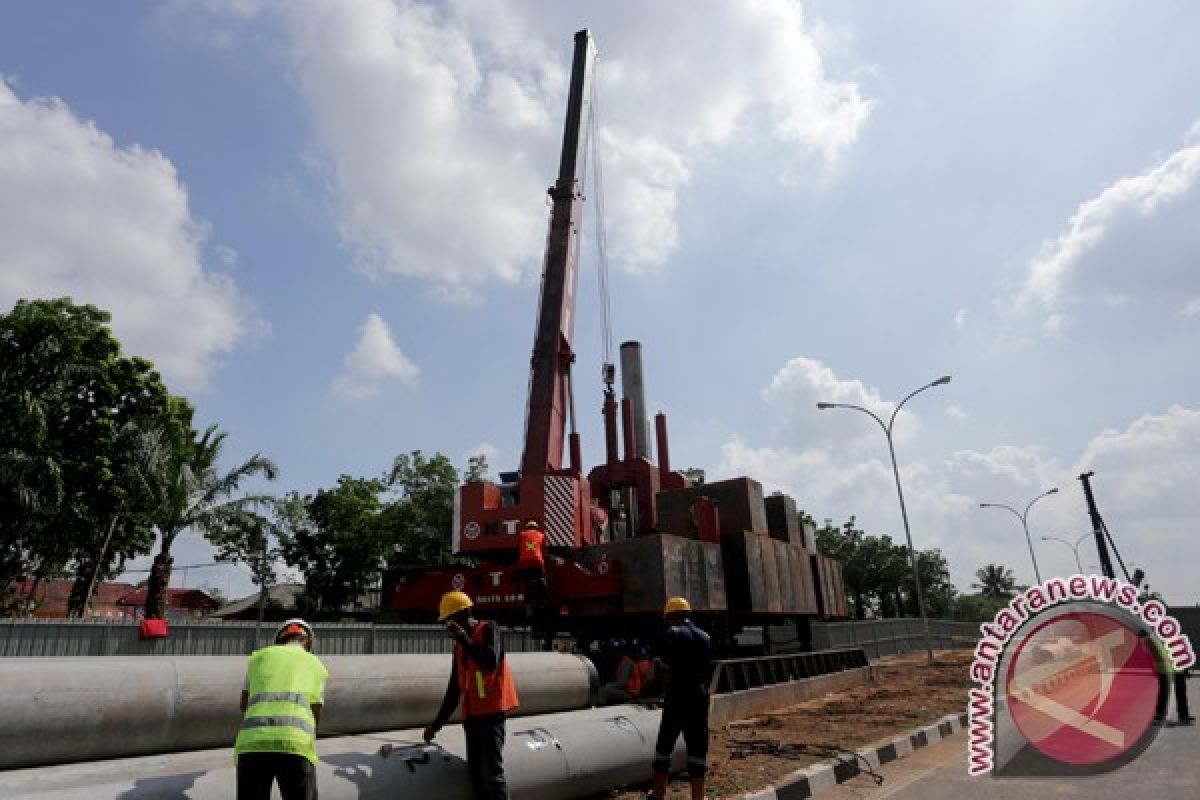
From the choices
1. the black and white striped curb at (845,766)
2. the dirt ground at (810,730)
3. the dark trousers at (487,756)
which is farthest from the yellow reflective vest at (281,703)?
the black and white striped curb at (845,766)

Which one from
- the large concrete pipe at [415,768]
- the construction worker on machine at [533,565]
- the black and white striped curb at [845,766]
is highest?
the construction worker on machine at [533,565]

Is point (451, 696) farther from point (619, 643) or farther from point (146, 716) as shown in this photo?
point (619, 643)

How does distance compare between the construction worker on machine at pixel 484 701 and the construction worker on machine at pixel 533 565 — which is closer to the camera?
the construction worker on machine at pixel 484 701

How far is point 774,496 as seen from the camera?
Result: 57.3ft

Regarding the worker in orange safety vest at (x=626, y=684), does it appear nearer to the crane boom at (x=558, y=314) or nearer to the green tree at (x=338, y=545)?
the crane boom at (x=558, y=314)

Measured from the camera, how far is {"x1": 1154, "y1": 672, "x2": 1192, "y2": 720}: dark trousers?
997cm

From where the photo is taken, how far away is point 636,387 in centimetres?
1869

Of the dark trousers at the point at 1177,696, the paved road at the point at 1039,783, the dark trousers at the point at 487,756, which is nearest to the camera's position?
the dark trousers at the point at 487,756

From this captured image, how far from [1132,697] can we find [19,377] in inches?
1010

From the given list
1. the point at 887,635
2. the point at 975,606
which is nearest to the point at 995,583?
the point at 975,606

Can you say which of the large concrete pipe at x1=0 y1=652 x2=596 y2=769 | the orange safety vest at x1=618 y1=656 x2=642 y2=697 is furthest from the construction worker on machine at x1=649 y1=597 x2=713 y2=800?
the orange safety vest at x1=618 y1=656 x2=642 y2=697

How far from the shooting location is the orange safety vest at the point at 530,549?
1134 centimetres

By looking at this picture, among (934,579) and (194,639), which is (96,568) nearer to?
(194,639)

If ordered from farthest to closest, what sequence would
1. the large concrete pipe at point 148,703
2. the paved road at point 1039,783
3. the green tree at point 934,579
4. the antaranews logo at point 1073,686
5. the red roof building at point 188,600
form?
1. the green tree at point 934,579
2. the red roof building at point 188,600
3. the antaranews logo at point 1073,686
4. the paved road at point 1039,783
5. the large concrete pipe at point 148,703
